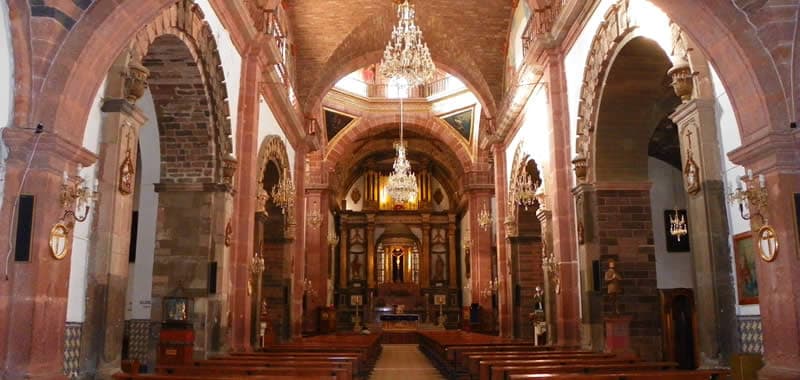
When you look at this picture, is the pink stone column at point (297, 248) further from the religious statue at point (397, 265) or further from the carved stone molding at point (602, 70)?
the religious statue at point (397, 265)

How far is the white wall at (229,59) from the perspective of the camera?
10.7 metres

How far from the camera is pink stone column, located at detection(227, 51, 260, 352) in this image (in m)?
11.9

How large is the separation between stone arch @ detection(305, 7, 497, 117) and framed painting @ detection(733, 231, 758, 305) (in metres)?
13.1

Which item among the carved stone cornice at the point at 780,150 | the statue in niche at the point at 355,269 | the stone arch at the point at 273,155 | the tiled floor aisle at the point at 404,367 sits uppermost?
the stone arch at the point at 273,155

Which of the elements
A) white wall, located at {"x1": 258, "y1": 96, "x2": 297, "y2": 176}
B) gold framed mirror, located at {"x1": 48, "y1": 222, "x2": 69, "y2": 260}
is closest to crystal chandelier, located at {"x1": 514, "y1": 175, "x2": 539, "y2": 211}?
→ white wall, located at {"x1": 258, "y1": 96, "x2": 297, "y2": 176}

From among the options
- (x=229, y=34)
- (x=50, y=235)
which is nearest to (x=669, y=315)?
(x=229, y=34)

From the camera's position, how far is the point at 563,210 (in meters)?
12.7

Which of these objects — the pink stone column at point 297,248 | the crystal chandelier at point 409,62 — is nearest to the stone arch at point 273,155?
the pink stone column at point 297,248

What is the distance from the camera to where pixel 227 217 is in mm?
Result: 11398

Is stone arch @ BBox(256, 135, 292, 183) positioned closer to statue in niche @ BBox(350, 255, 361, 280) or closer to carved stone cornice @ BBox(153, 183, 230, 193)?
carved stone cornice @ BBox(153, 183, 230, 193)

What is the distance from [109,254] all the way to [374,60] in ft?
45.7

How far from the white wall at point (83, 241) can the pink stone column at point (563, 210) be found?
8.28 meters

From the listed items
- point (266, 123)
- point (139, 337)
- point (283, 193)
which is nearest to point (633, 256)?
point (283, 193)

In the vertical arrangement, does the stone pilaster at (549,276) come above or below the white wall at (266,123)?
below
